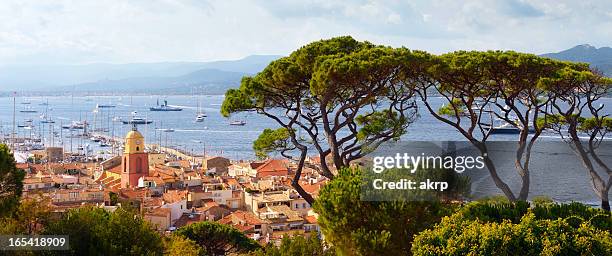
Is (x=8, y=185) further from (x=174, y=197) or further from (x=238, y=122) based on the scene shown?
(x=238, y=122)

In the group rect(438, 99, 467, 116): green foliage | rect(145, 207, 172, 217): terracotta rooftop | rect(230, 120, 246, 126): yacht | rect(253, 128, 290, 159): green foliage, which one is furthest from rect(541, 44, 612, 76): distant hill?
rect(253, 128, 290, 159): green foliage

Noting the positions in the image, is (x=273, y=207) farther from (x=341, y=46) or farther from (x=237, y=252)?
(x=341, y=46)

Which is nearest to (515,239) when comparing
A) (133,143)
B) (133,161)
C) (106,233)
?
(106,233)

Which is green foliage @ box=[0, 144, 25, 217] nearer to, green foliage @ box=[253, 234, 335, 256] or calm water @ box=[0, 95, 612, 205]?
Result: green foliage @ box=[253, 234, 335, 256]

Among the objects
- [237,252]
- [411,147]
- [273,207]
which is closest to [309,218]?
[273,207]

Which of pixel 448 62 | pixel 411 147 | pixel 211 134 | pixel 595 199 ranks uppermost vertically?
pixel 448 62

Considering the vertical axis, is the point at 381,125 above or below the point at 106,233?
above

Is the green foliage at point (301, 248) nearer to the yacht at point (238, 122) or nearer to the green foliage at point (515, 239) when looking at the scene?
the green foliage at point (515, 239)
